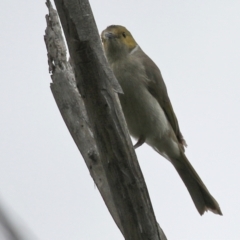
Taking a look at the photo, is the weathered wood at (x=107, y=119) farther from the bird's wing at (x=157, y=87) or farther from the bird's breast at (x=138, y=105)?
the bird's wing at (x=157, y=87)

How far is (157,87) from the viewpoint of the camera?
4520 millimetres

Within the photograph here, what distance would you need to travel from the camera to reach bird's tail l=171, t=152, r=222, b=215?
465 centimetres

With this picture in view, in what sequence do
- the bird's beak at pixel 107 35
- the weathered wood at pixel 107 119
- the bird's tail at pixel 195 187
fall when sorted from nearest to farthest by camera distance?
1. the weathered wood at pixel 107 119
2. the bird's beak at pixel 107 35
3. the bird's tail at pixel 195 187

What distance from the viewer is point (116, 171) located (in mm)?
2256

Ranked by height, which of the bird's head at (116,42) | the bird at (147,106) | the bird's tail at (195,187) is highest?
the bird's head at (116,42)

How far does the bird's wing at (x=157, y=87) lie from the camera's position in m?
4.48

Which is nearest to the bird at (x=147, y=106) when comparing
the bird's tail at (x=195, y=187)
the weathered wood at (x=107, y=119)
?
the bird's tail at (x=195, y=187)

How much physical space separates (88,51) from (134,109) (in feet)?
6.56

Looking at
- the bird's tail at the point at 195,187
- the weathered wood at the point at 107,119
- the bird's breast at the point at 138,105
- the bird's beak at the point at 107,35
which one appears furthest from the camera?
the bird's tail at the point at 195,187

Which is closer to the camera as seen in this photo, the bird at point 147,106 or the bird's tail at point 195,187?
the bird at point 147,106

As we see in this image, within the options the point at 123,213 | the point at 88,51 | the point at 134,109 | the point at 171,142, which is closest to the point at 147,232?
the point at 123,213

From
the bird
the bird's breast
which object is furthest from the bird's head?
the bird's breast

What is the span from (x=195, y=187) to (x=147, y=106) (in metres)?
1.17

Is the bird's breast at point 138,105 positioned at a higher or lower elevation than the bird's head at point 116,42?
lower
